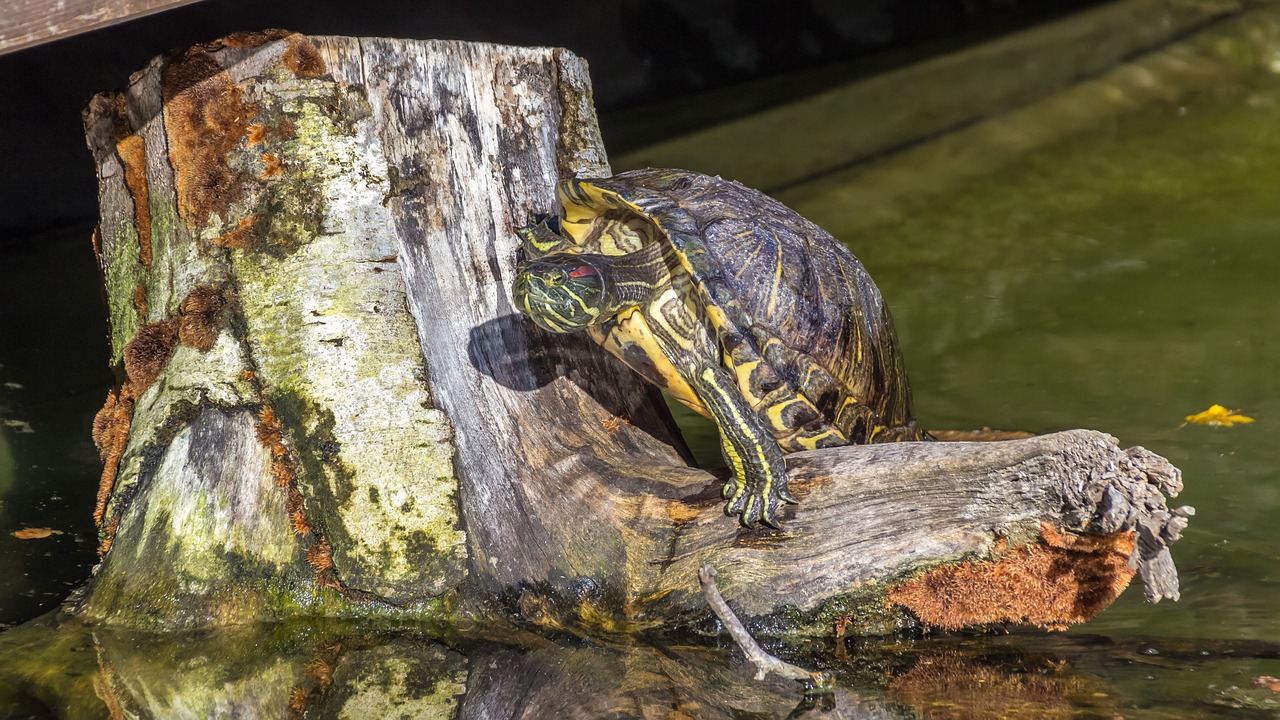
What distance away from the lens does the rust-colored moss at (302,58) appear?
2312 millimetres

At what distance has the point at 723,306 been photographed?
95.9 inches

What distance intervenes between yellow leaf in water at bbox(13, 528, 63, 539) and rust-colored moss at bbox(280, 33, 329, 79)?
1.38 metres

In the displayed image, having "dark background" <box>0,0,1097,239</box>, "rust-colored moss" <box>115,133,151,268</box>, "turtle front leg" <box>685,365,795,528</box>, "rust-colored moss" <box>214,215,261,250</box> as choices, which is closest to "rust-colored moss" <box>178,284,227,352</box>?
"rust-colored moss" <box>214,215,261,250</box>

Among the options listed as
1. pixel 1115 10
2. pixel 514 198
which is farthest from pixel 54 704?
pixel 1115 10

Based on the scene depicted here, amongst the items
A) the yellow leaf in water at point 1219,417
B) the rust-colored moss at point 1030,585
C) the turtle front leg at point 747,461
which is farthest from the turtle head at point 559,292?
the yellow leaf in water at point 1219,417

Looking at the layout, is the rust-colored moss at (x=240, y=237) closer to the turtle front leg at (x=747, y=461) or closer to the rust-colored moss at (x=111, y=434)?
the rust-colored moss at (x=111, y=434)

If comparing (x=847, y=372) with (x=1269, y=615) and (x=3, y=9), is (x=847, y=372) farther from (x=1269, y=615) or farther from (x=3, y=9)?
(x=3, y=9)

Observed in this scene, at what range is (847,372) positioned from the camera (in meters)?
2.59

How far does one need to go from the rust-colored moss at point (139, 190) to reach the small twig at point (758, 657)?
5.02 feet

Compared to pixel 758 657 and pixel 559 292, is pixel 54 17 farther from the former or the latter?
pixel 758 657

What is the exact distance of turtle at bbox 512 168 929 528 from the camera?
2.41m

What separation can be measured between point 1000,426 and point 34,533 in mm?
2773

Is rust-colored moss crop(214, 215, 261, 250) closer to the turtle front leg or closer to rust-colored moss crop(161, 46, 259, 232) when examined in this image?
rust-colored moss crop(161, 46, 259, 232)

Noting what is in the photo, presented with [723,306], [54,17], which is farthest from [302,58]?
[723,306]
